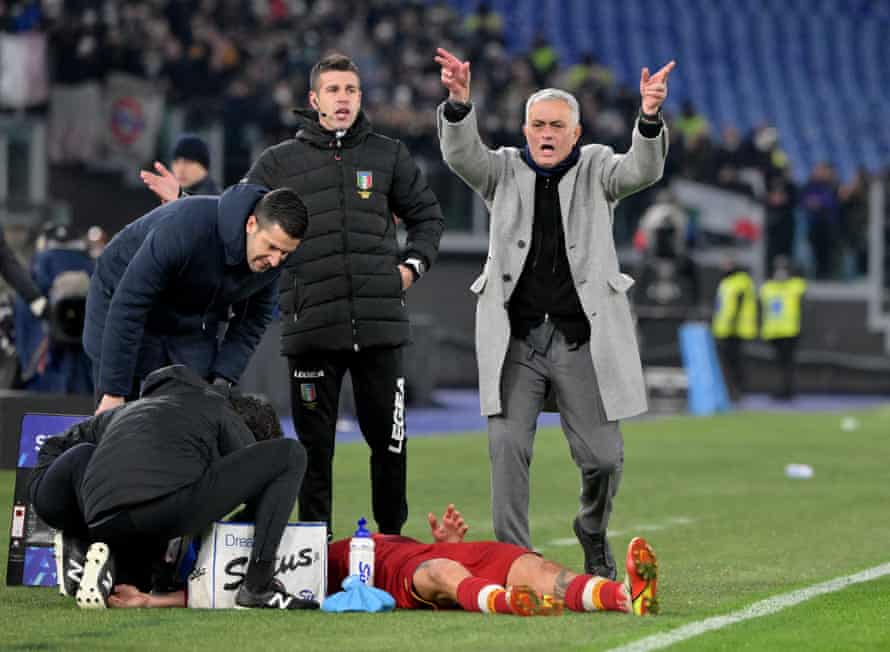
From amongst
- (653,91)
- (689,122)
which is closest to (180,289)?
(653,91)

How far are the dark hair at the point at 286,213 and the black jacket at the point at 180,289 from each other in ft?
0.60

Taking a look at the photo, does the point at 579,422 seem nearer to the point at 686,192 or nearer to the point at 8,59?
the point at 8,59

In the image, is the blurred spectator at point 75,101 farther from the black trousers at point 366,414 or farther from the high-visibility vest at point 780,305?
the black trousers at point 366,414

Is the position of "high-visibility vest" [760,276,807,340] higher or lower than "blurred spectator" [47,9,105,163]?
lower

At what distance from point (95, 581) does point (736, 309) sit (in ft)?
72.6

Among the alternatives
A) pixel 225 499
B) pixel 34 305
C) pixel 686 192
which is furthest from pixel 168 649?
pixel 686 192

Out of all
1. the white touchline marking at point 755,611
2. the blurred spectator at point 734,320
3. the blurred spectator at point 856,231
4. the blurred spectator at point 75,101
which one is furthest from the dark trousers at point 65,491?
the blurred spectator at point 856,231

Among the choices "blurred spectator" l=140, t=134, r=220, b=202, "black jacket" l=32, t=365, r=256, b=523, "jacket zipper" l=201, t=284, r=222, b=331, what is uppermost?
"blurred spectator" l=140, t=134, r=220, b=202

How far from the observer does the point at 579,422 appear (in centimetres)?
843

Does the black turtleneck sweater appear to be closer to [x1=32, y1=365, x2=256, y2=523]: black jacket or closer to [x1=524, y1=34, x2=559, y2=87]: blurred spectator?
[x1=32, y1=365, x2=256, y2=523]: black jacket

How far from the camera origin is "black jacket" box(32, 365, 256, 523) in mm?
7234

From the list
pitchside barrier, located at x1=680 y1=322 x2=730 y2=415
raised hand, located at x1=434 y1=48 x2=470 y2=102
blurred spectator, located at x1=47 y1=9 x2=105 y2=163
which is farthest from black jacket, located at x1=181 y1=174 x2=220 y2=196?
pitchside barrier, located at x1=680 y1=322 x2=730 y2=415

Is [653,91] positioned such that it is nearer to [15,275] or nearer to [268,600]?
[268,600]

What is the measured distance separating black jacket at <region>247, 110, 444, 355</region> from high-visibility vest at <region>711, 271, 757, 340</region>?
19940 mm
